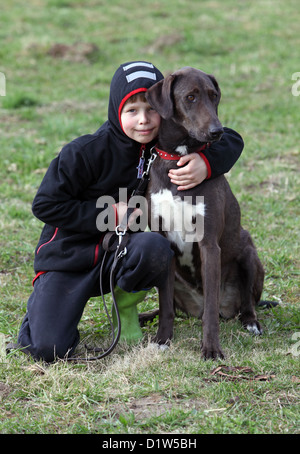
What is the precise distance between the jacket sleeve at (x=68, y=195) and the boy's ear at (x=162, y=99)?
48 cm

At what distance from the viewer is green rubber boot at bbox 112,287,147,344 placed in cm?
363

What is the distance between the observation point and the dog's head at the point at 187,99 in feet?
10.7

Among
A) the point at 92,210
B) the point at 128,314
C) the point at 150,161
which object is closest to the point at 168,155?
the point at 150,161

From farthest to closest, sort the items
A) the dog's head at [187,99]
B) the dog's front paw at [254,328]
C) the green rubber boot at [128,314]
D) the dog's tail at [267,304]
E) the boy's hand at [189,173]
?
1. the dog's tail at [267,304]
2. the dog's front paw at [254,328]
3. the green rubber boot at [128,314]
4. the boy's hand at [189,173]
5. the dog's head at [187,99]

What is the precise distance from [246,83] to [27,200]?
491 centimetres

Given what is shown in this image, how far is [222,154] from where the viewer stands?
3.54m

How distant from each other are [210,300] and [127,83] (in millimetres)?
1262

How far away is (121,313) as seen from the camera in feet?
12.0

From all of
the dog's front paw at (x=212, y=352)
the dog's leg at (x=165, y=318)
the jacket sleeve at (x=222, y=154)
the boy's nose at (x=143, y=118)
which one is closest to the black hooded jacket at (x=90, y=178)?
the jacket sleeve at (x=222, y=154)

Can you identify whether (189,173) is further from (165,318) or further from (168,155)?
(165,318)

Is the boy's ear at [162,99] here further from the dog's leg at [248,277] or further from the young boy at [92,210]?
the dog's leg at [248,277]

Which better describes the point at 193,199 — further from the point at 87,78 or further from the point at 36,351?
the point at 87,78
